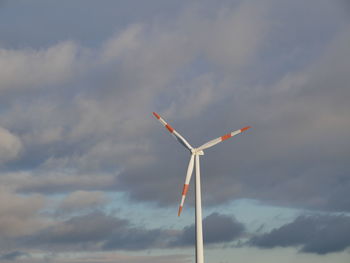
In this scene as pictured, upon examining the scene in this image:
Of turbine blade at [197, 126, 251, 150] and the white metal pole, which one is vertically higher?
turbine blade at [197, 126, 251, 150]

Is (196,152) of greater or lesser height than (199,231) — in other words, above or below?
above

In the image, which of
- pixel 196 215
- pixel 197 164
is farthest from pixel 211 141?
pixel 196 215

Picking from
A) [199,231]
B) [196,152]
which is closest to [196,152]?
[196,152]

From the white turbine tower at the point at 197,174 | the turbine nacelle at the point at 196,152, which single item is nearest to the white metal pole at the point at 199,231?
the white turbine tower at the point at 197,174

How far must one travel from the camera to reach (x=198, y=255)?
106750 millimetres

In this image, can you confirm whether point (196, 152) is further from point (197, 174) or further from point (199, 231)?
point (199, 231)

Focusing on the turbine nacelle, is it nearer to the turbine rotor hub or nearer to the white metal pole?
the turbine rotor hub

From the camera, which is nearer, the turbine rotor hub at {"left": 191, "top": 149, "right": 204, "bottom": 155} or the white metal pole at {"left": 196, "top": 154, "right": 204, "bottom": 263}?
the white metal pole at {"left": 196, "top": 154, "right": 204, "bottom": 263}

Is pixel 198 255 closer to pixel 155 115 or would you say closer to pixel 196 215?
pixel 196 215

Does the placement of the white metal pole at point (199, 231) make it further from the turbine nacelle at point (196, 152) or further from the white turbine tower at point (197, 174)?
the turbine nacelle at point (196, 152)

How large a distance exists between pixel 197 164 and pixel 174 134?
8.44 metres

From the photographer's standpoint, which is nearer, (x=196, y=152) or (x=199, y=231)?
(x=199, y=231)

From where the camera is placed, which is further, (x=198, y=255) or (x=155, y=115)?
(x=155, y=115)

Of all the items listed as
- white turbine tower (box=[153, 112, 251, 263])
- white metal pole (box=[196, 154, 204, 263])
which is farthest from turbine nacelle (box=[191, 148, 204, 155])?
white metal pole (box=[196, 154, 204, 263])
